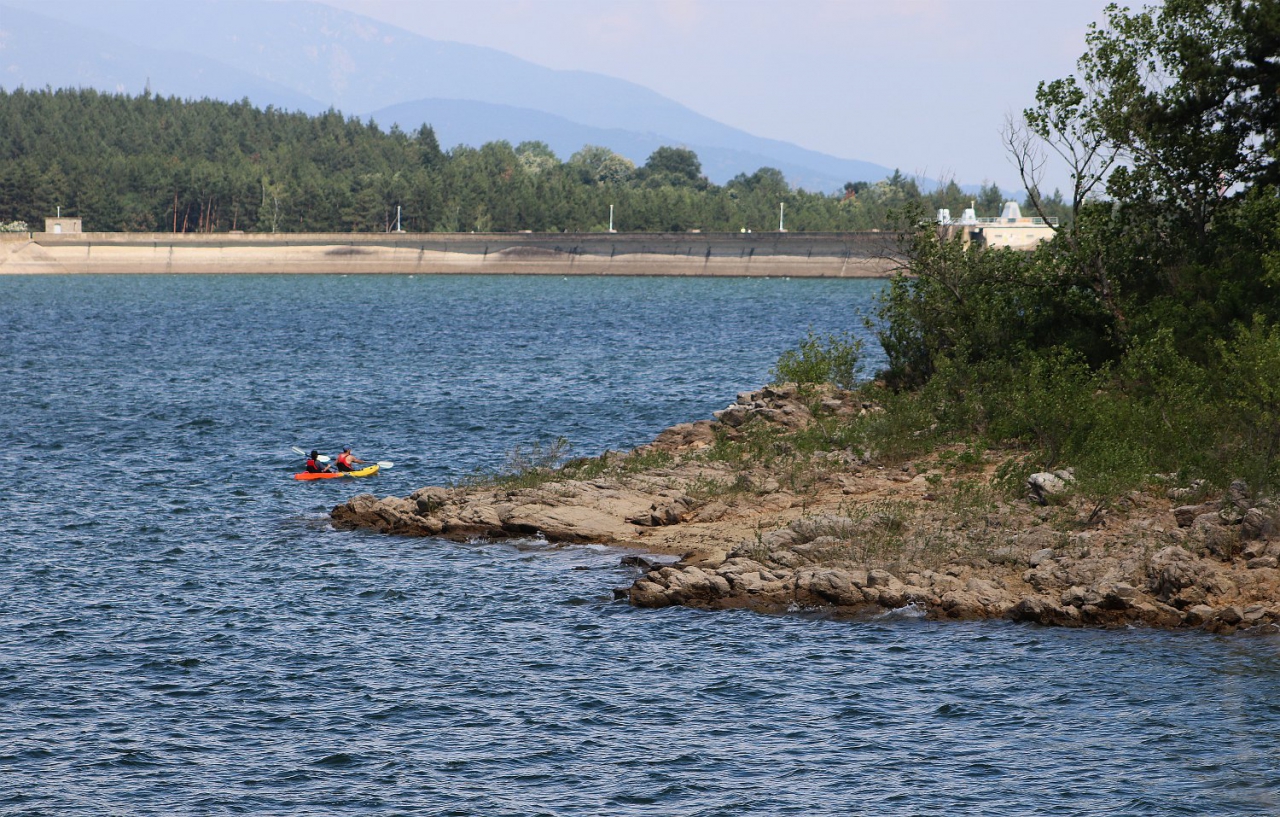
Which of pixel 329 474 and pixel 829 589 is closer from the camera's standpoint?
pixel 829 589

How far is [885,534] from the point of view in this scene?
29.3 m

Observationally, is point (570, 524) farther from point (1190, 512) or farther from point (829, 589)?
point (1190, 512)

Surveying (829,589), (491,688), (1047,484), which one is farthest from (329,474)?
(1047,484)

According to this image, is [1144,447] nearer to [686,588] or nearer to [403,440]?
[686,588]

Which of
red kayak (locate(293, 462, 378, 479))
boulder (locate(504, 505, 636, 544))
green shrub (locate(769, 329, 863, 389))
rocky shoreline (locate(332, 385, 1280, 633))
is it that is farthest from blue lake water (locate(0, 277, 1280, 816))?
green shrub (locate(769, 329, 863, 389))

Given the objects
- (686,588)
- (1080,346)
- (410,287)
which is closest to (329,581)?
(686,588)

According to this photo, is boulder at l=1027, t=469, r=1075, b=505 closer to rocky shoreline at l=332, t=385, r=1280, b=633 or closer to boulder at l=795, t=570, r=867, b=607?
rocky shoreline at l=332, t=385, r=1280, b=633

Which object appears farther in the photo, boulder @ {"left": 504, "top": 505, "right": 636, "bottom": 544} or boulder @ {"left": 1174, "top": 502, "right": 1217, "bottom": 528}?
boulder @ {"left": 504, "top": 505, "right": 636, "bottom": 544}

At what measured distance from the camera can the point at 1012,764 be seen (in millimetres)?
19781

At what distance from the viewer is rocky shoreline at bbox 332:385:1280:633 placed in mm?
25766

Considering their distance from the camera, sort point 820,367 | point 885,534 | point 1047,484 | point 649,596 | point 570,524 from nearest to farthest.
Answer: point 649,596 → point 885,534 → point 1047,484 → point 570,524 → point 820,367

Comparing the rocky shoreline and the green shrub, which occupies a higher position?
the green shrub

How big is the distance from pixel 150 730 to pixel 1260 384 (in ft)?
70.5

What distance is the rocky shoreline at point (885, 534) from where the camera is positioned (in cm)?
2577
